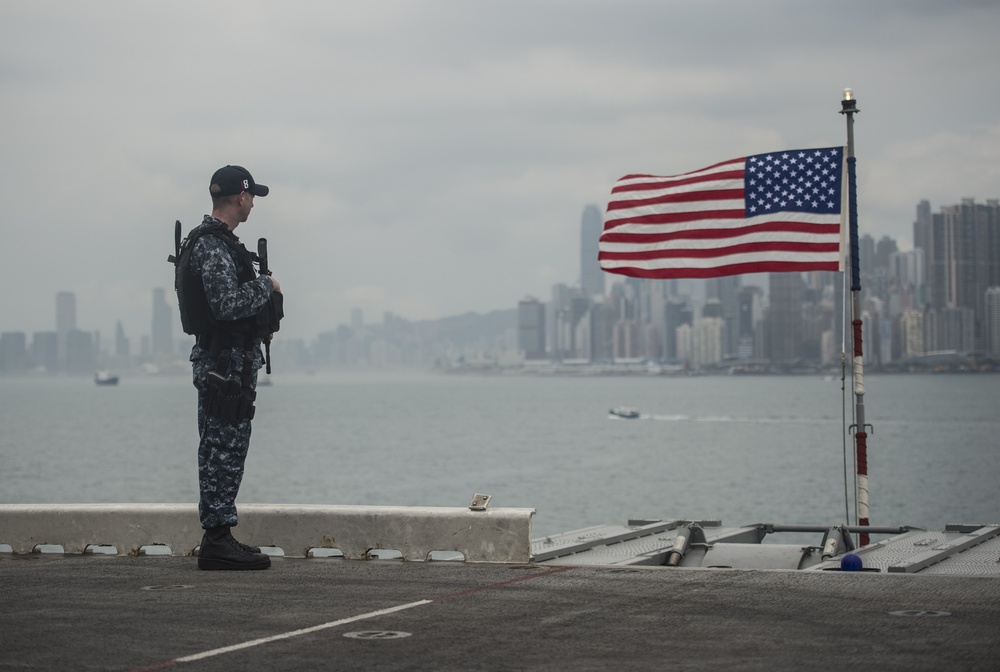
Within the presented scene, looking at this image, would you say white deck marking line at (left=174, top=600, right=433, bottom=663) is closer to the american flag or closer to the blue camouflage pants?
the blue camouflage pants

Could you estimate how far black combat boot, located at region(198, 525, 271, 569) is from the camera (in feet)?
27.8

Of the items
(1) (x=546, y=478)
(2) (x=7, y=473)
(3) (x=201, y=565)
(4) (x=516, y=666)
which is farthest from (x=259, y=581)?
(2) (x=7, y=473)

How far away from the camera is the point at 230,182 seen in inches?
343

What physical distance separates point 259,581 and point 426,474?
68.9 m

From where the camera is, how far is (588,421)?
144750mm

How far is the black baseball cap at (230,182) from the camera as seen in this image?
8695 mm

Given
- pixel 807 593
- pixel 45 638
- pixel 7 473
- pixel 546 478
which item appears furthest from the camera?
pixel 7 473

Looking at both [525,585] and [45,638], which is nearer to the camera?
[45,638]

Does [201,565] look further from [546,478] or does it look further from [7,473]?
[7,473]

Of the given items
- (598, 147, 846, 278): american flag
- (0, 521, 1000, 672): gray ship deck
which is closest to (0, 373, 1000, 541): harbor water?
(598, 147, 846, 278): american flag

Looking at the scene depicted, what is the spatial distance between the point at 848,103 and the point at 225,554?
8.63 m

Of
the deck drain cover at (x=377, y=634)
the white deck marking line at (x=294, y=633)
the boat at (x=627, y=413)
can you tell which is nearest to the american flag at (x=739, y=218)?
the white deck marking line at (x=294, y=633)

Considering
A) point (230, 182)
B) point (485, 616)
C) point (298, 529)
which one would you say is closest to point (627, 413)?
point (298, 529)

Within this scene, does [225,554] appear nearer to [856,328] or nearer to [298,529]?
[298,529]
